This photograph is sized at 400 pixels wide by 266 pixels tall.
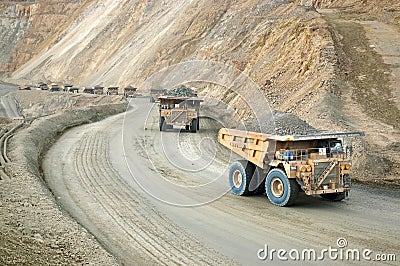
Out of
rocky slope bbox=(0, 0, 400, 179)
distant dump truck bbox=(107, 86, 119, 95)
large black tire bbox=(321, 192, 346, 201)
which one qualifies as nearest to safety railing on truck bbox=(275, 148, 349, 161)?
large black tire bbox=(321, 192, 346, 201)

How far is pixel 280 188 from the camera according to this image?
11.5m

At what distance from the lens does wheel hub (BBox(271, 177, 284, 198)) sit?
11.4m

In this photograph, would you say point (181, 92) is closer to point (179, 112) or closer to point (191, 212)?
point (179, 112)

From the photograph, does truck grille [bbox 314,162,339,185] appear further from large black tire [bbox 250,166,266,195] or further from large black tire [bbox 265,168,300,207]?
large black tire [bbox 250,166,266,195]

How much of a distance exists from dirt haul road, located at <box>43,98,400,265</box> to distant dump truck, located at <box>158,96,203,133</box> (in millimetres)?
5227

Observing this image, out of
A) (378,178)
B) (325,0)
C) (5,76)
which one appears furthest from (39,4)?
(378,178)

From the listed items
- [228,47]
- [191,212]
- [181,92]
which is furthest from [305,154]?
[228,47]

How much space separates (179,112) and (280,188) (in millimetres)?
12363

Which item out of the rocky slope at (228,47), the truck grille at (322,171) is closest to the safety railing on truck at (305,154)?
the truck grille at (322,171)

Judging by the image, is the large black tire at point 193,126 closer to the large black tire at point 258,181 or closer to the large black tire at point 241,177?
the large black tire at point 241,177

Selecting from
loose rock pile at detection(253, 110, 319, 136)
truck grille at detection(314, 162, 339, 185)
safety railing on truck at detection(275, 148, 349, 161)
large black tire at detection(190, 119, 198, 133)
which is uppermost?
large black tire at detection(190, 119, 198, 133)

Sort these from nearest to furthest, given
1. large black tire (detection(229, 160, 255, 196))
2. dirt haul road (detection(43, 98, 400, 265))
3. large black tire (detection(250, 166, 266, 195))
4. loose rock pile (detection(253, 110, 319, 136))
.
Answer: dirt haul road (detection(43, 98, 400, 265))
loose rock pile (detection(253, 110, 319, 136))
large black tire (detection(250, 166, 266, 195))
large black tire (detection(229, 160, 255, 196))

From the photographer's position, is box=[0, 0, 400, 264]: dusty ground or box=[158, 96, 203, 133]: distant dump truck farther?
box=[158, 96, 203, 133]: distant dump truck

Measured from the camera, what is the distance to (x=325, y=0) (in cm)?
4384
